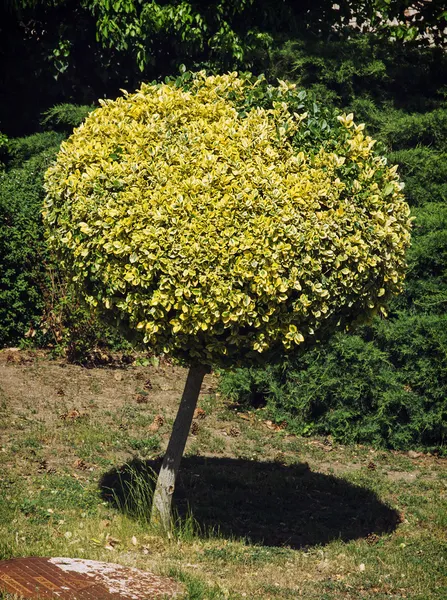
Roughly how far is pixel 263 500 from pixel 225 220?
116 inches

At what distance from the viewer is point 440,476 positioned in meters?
7.66

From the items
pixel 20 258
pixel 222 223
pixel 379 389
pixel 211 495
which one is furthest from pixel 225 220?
pixel 20 258

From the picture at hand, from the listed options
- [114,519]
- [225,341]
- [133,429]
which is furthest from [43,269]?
[225,341]

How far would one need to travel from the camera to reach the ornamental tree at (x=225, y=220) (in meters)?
4.86

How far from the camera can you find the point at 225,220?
4859 mm

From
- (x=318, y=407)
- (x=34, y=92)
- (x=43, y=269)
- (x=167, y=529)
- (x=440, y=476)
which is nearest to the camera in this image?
(x=167, y=529)

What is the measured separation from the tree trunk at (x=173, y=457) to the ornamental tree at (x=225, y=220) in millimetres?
442

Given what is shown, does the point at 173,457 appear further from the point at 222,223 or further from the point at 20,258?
the point at 20,258

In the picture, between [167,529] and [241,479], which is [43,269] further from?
[167,529]

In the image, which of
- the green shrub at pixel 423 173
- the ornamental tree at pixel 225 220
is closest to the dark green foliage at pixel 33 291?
the green shrub at pixel 423 173

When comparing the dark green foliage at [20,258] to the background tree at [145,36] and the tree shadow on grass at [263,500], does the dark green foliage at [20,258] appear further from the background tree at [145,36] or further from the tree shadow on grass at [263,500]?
the tree shadow on grass at [263,500]

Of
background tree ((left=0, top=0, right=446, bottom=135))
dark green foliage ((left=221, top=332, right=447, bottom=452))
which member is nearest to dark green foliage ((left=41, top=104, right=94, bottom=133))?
background tree ((left=0, top=0, right=446, bottom=135))

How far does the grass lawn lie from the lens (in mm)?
5391

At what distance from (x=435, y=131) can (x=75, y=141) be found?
6.10 metres
